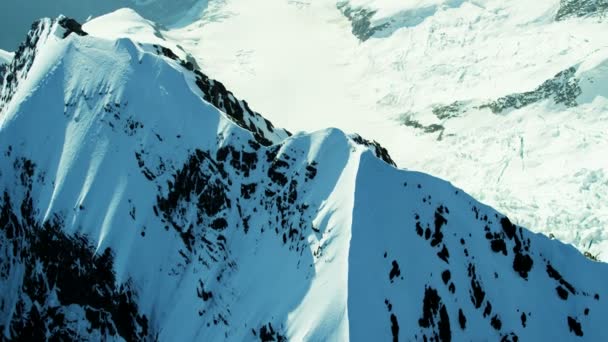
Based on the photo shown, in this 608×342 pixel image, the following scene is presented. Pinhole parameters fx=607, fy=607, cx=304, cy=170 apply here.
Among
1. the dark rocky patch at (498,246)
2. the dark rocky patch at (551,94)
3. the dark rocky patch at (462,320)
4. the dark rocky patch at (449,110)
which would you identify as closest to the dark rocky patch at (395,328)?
the dark rocky patch at (462,320)

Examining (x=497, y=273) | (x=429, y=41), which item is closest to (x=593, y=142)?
(x=429, y=41)

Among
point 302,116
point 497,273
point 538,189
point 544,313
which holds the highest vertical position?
point 497,273

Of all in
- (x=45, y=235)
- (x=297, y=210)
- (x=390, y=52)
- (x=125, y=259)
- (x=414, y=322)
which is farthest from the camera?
(x=390, y=52)

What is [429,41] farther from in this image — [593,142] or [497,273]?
[497,273]

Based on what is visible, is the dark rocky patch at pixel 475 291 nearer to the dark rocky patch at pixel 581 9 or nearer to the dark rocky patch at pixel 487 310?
the dark rocky patch at pixel 487 310

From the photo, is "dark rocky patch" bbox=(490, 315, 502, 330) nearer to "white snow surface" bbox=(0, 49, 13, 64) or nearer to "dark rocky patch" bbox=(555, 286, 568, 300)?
"dark rocky patch" bbox=(555, 286, 568, 300)

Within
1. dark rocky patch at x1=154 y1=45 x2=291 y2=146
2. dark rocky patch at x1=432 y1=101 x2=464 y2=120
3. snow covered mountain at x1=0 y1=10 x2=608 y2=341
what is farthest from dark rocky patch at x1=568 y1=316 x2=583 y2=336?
dark rocky patch at x1=432 y1=101 x2=464 y2=120

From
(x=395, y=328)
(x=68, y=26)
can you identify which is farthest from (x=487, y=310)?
(x=68, y=26)
